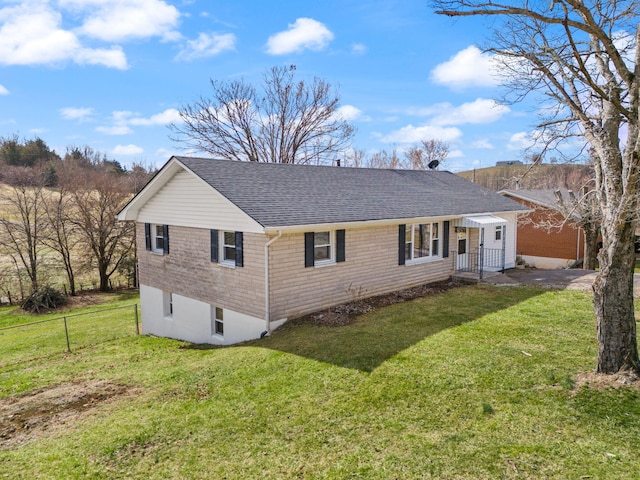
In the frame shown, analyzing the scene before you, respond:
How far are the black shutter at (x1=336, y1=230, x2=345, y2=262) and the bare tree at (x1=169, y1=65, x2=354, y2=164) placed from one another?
2124 cm

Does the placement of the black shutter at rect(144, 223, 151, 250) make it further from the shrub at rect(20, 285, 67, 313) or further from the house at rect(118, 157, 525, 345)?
the shrub at rect(20, 285, 67, 313)

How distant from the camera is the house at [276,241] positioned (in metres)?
11.1

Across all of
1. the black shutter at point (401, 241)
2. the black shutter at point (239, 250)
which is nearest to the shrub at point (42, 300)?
the black shutter at point (239, 250)

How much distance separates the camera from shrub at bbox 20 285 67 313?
77.8 ft

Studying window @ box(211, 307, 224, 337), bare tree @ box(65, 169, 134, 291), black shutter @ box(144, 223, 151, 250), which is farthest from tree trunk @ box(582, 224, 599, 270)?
bare tree @ box(65, 169, 134, 291)

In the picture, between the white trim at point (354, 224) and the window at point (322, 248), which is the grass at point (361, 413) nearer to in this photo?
the window at point (322, 248)

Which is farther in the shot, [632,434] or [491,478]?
[632,434]

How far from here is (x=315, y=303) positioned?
11727 mm

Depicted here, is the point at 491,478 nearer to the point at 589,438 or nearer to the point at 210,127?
the point at 589,438

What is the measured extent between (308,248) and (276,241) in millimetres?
1056

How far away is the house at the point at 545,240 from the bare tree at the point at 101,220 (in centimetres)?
2696

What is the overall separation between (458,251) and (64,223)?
25213 millimetres

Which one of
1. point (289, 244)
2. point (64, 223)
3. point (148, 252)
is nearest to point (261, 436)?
point (289, 244)

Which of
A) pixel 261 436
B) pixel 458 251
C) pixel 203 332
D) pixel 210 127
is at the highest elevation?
pixel 210 127
